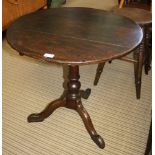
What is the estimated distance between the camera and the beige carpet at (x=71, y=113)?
→ 5.96 feet

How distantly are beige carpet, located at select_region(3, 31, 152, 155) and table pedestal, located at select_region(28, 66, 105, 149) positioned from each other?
6 centimetres

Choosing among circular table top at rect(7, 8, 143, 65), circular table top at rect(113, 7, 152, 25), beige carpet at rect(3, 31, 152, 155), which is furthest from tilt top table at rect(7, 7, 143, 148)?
circular table top at rect(113, 7, 152, 25)

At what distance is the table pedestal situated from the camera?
5.89ft

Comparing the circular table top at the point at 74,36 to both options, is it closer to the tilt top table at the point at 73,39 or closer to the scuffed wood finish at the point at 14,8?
the tilt top table at the point at 73,39

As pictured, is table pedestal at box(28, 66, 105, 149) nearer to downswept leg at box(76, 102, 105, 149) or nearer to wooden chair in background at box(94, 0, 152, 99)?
downswept leg at box(76, 102, 105, 149)

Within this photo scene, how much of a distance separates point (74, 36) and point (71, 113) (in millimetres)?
808

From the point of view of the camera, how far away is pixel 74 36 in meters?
1.55

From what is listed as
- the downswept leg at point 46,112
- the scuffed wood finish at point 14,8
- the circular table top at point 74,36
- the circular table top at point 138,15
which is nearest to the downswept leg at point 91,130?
the downswept leg at point 46,112

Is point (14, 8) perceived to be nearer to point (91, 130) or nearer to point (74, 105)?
point (74, 105)

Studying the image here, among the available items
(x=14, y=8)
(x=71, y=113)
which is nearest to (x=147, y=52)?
(x=71, y=113)

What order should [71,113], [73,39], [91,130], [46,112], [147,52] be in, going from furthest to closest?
[147,52] < [71,113] < [46,112] < [91,130] < [73,39]

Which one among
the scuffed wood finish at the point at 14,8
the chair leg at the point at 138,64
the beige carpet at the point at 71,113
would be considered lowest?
the beige carpet at the point at 71,113

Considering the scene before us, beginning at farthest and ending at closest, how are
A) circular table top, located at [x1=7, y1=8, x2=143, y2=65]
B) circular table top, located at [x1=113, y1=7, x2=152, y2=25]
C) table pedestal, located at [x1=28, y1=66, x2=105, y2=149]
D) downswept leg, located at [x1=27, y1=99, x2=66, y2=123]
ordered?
circular table top, located at [x1=113, y1=7, x2=152, y2=25], downswept leg, located at [x1=27, y1=99, x2=66, y2=123], table pedestal, located at [x1=28, y1=66, x2=105, y2=149], circular table top, located at [x1=7, y1=8, x2=143, y2=65]

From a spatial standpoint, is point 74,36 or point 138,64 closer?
point 74,36
